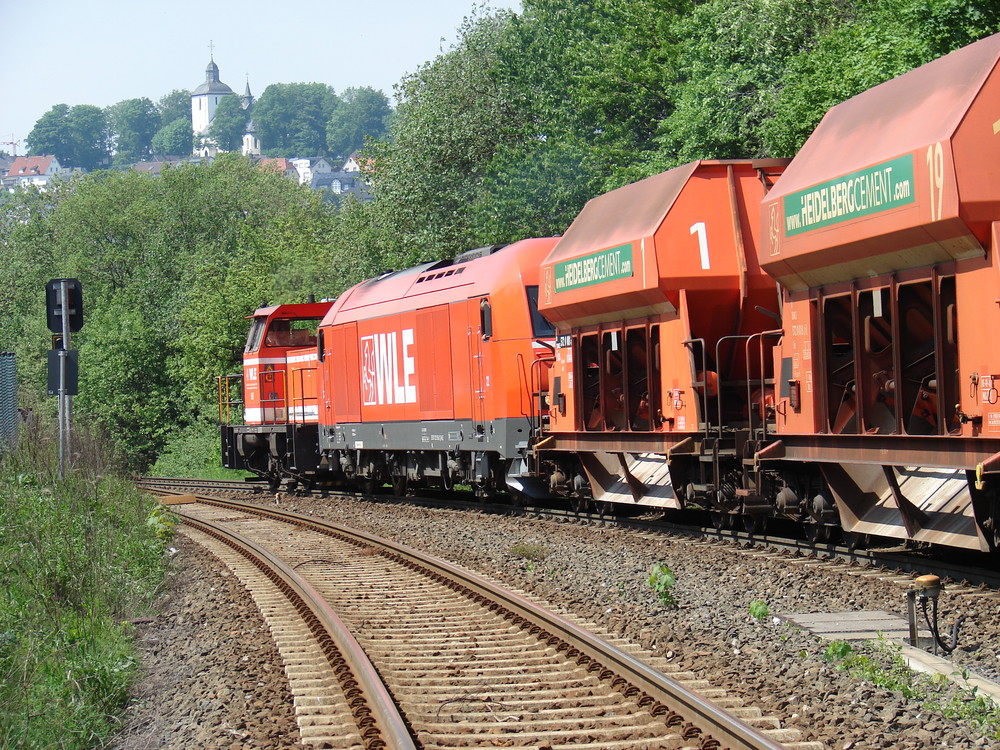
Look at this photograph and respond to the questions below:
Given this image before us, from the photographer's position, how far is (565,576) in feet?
37.9

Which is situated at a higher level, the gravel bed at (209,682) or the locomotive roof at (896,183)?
the locomotive roof at (896,183)

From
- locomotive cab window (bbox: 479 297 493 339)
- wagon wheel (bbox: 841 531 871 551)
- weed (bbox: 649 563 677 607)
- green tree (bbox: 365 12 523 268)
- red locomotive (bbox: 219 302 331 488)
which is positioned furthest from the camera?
green tree (bbox: 365 12 523 268)

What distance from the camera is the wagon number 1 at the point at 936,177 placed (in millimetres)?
8625

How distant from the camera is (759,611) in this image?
28.6 feet

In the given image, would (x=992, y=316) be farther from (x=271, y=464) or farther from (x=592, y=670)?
(x=271, y=464)

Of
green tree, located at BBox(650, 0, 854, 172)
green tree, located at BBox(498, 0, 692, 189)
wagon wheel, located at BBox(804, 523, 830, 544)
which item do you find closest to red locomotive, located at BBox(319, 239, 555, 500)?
wagon wheel, located at BBox(804, 523, 830, 544)

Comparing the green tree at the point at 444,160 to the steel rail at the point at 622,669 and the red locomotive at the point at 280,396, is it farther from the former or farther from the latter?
the steel rail at the point at 622,669

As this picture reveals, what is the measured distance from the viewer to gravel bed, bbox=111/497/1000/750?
20.7 feet

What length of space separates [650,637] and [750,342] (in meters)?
5.95

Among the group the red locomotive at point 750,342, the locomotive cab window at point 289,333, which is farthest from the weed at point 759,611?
the locomotive cab window at point 289,333

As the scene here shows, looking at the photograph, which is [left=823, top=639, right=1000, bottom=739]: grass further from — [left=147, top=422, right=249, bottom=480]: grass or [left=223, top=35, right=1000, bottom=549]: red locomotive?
[left=147, top=422, right=249, bottom=480]: grass

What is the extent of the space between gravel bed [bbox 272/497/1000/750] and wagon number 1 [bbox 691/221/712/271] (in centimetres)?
316

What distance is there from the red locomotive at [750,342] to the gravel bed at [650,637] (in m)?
0.96

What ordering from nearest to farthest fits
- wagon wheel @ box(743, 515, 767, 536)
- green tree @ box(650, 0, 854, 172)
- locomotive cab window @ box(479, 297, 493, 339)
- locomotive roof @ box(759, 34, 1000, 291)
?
locomotive roof @ box(759, 34, 1000, 291) → wagon wheel @ box(743, 515, 767, 536) → locomotive cab window @ box(479, 297, 493, 339) → green tree @ box(650, 0, 854, 172)
